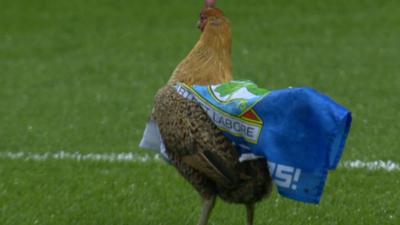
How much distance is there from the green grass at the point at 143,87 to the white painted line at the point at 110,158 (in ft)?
0.63

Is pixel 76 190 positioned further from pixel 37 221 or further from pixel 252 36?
pixel 252 36

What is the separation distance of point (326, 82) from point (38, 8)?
771 centimetres

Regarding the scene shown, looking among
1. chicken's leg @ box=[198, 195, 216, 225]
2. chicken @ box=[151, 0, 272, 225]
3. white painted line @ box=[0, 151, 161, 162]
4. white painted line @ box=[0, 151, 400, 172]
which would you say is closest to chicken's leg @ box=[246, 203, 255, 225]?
chicken @ box=[151, 0, 272, 225]

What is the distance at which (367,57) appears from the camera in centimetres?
1540

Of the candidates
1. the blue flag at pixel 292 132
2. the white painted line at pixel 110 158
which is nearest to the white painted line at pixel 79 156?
the white painted line at pixel 110 158

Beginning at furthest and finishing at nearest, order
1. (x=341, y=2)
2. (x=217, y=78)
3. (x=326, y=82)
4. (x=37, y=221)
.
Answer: (x=341, y=2) < (x=326, y=82) < (x=37, y=221) < (x=217, y=78)

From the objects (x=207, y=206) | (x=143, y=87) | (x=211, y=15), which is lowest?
(x=143, y=87)

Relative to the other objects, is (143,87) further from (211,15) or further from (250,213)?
(250,213)

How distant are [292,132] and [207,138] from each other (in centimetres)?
71

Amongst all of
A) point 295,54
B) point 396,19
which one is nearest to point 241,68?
point 295,54

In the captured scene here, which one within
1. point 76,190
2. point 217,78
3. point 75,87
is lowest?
point 75,87

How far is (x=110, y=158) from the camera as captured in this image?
963 centimetres

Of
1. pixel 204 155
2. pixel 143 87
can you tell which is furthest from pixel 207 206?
pixel 143 87

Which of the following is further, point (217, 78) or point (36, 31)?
point (36, 31)
